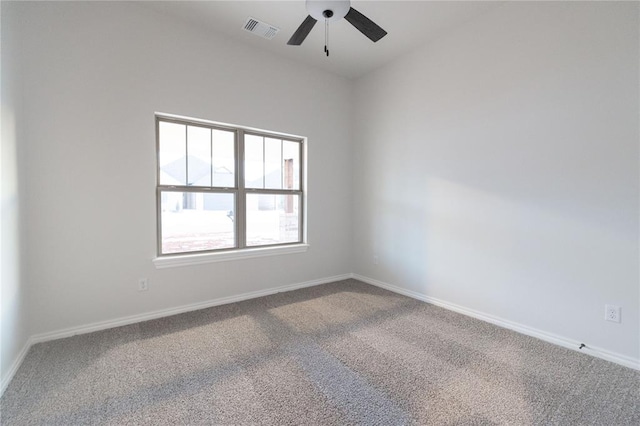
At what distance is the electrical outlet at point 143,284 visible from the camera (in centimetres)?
270

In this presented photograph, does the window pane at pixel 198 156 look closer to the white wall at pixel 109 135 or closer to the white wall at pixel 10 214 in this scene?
the white wall at pixel 109 135

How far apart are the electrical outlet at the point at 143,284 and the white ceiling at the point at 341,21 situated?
2.70m

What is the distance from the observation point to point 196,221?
312 centimetres

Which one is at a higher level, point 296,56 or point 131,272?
point 296,56

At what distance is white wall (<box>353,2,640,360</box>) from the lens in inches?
81.4

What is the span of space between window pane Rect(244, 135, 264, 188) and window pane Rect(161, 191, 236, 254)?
34 centimetres

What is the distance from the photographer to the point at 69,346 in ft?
7.26

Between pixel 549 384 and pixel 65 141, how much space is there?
13.6 feet

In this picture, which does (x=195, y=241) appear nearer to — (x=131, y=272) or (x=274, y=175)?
(x=131, y=272)

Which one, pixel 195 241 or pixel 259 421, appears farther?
pixel 195 241

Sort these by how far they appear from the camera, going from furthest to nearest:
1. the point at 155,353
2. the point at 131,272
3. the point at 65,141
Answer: the point at 131,272
the point at 65,141
the point at 155,353

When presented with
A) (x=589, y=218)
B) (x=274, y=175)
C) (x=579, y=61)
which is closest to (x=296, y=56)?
(x=274, y=175)

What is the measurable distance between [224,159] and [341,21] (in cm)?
198

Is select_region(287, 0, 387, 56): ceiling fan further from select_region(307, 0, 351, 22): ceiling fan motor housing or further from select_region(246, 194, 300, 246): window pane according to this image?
select_region(246, 194, 300, 246): window pane
